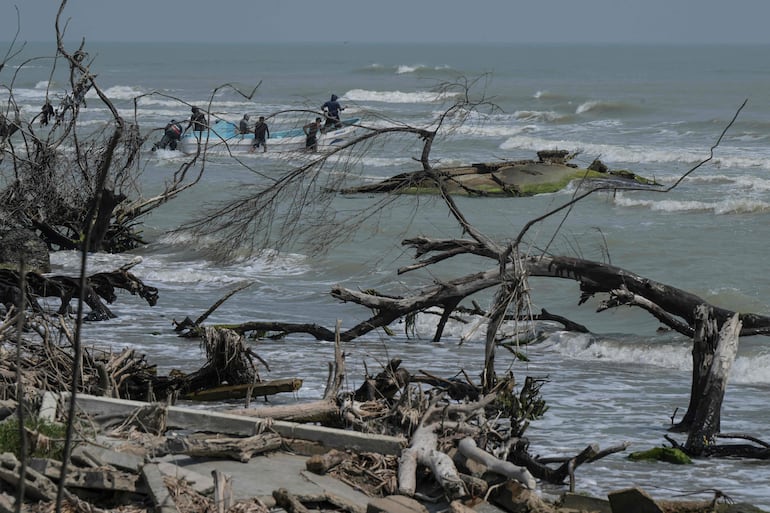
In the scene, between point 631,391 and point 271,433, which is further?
point 631,391

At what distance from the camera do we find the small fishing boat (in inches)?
412

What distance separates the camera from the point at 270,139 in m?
33.2

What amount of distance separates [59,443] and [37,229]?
10947 millimetres

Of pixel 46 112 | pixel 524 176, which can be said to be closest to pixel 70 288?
pixel 46 112

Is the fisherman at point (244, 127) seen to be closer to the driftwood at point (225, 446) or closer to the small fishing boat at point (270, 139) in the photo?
the small fishing boat at point (270, 139)

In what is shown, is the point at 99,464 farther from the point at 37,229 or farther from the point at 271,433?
the point at 37,229

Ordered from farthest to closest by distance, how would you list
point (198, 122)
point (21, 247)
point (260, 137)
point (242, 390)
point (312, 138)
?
1. point (260, 137)
2. point (21, 247)
3. point (198, 122)
4. point (312, 138)
5. point (242, 390)

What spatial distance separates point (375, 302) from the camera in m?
10.4

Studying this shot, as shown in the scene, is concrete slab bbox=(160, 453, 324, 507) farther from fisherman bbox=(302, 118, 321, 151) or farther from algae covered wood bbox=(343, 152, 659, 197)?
algae covered wood bbox=(343, 152, 659, 197)

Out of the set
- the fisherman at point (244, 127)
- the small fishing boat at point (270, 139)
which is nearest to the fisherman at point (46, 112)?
the small fishing boat at point (270, 139)

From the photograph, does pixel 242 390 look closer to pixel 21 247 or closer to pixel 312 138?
pixel 312 138

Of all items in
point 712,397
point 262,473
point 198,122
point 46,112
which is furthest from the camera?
point 46,112

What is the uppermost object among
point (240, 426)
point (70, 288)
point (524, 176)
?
point (524, 176)

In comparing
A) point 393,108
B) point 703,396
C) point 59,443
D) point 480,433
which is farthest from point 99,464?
point 393,108
